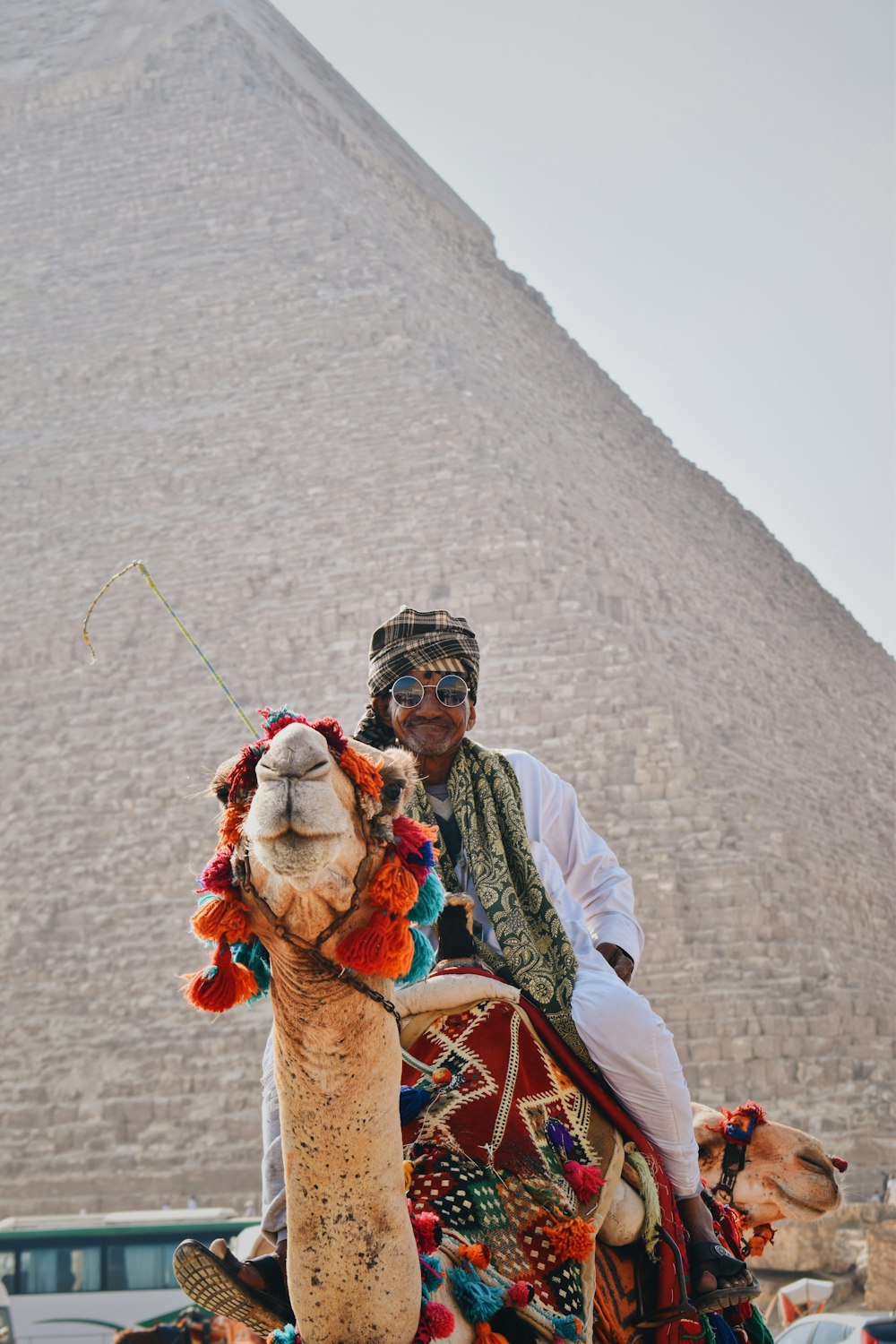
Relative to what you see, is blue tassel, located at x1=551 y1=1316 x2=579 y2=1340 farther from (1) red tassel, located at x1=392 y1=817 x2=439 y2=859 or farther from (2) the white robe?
(1) red tassel, located at x1=392 y1=817 x2=439 y2=859

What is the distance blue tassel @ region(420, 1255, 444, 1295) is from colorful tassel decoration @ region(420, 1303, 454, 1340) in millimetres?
39

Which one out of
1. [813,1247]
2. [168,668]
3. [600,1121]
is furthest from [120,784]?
[600,1121]

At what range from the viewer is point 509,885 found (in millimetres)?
3236

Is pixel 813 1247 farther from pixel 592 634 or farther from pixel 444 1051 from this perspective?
pixel 592 634

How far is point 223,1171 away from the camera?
58.6 ft

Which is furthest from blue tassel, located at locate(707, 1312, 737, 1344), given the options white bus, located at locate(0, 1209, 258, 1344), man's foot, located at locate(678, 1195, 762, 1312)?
white bus, located at locate(0, 1209, 258, 1344)

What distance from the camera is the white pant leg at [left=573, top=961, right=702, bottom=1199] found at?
315 cm

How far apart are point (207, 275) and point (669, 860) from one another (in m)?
15.5

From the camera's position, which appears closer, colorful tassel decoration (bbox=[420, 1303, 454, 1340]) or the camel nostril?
colorful tassel decoration (bbox=[420, 1303, 454, 1340])

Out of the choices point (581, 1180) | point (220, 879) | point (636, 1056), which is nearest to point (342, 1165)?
point (220, 879)

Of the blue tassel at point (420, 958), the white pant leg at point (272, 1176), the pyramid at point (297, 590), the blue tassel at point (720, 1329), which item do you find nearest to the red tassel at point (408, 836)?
the blue tassel at point (420, 958)

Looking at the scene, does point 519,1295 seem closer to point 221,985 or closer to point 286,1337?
point 286,1337

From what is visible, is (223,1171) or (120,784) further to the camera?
(120,784)

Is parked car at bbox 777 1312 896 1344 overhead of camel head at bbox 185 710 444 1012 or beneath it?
beneath
